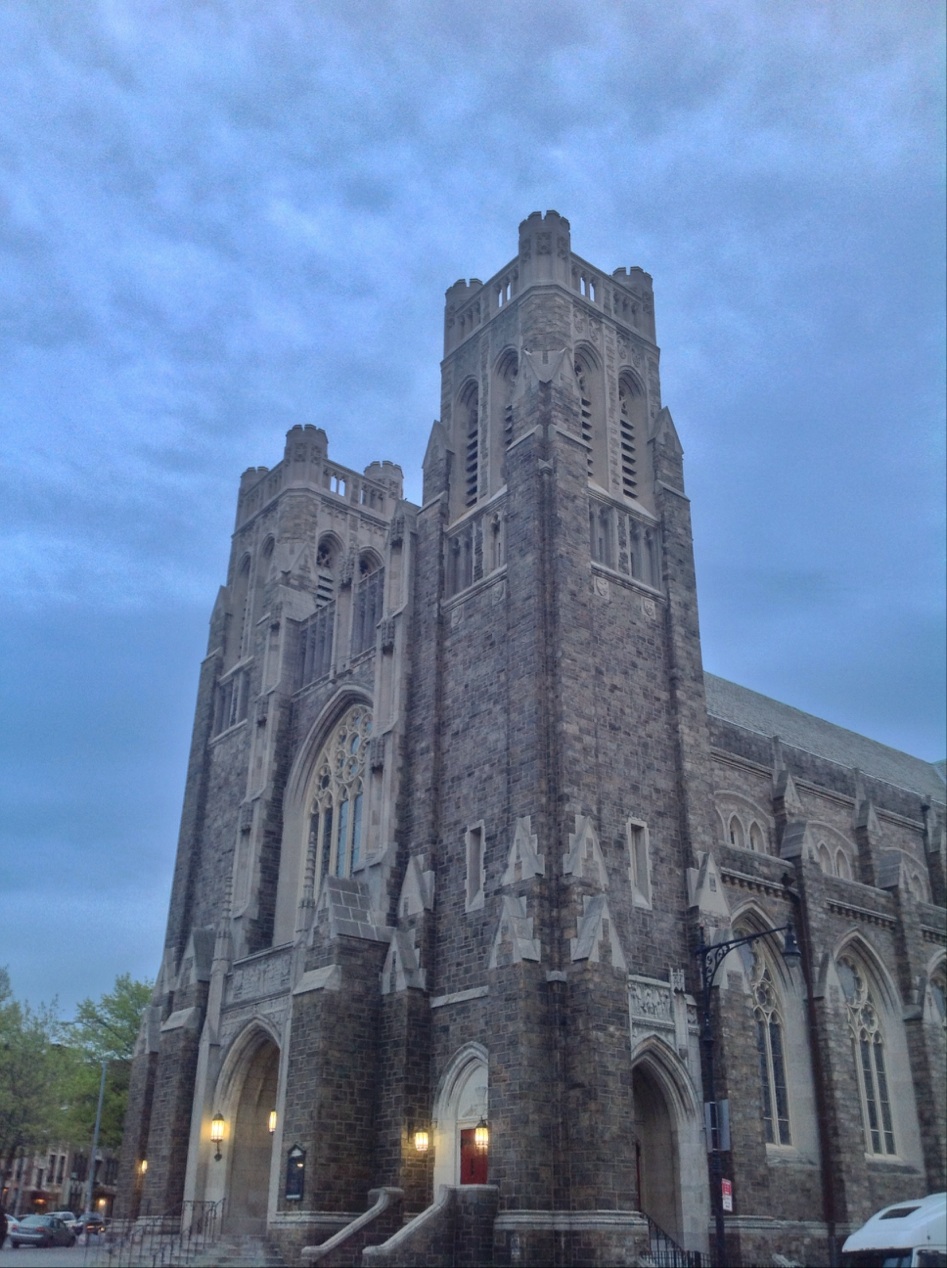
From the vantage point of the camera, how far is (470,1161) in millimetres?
25156

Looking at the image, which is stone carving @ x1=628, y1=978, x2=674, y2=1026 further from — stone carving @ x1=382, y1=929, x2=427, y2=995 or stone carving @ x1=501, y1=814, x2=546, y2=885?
stone carving @ x1=382, y1=929, x2=427, y2=995

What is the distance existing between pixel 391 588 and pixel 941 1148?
2170cm

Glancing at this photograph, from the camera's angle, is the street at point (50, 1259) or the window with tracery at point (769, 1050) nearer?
the street at point (50, 1259)

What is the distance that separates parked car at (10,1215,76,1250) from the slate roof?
29284 millimetres

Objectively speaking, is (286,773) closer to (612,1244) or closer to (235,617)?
(235,617)

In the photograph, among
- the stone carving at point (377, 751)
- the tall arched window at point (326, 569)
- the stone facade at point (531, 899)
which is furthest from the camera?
the tall arched window at point (326, 569)

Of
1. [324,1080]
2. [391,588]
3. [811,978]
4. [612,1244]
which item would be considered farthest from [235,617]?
[612,1244]

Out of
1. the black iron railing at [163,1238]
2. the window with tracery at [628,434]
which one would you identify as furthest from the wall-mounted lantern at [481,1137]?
the window with tracery at [628,434]

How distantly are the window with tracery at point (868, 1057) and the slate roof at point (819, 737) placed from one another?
383 inches

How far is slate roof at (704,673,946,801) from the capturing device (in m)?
43.6

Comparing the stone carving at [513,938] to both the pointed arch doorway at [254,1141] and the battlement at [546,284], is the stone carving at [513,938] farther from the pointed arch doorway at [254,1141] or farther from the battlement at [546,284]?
the battlement at [546,284]

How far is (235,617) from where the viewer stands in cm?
4456

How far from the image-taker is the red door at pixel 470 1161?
24.9 meters

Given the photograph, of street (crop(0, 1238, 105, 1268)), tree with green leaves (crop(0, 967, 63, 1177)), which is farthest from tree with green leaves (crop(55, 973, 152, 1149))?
street (crop(0, 1238, 105, 1268))
